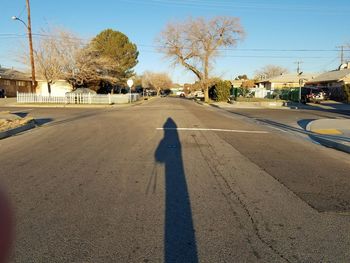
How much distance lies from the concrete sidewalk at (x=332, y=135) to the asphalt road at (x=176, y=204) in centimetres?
137

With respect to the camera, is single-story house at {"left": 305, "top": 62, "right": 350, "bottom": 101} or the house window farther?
the house window

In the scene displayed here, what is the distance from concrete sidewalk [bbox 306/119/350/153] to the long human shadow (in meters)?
5.84

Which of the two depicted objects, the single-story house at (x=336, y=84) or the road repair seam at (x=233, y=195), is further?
the single-story house at (x=336, y=84)

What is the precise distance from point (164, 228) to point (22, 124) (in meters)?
13.0

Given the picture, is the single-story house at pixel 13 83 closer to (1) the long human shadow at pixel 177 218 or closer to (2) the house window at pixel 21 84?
(2) the house window at pixel 21 84

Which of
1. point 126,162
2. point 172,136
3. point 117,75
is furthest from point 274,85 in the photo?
point 126,162

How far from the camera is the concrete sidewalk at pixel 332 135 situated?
446 inches

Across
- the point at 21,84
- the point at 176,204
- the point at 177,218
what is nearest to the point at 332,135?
the point at 176,204

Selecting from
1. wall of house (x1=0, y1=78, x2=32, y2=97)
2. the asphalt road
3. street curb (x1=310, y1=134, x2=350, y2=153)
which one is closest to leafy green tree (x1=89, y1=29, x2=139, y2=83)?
wall of house (x1=0, y1=78, x2=32, y2=97)

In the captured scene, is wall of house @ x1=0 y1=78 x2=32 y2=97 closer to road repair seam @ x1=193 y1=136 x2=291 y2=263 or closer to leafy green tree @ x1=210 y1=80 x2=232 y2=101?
leafy green tree @ x1=210 y1=80 x2=232 y2=101

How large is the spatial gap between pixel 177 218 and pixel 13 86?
6183 centimetres

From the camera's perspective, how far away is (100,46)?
56031mm

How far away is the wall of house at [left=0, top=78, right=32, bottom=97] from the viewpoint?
185 ft

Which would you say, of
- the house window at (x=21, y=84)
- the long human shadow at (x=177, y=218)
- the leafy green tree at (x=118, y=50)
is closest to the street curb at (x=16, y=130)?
the long human shadow at (x=177, y=218)
